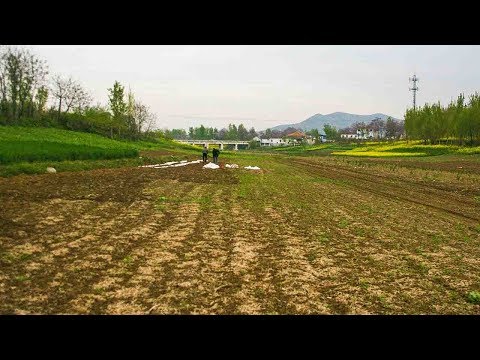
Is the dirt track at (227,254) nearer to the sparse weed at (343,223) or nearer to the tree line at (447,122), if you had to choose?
the sparse weed at (343,223)

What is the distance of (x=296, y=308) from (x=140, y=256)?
4281 mm

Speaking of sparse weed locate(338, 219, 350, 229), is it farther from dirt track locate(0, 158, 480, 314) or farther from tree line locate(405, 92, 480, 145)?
→ tree line locate(405, 92, 480, 145)

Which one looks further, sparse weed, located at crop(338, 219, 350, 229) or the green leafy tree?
the green leafy tree

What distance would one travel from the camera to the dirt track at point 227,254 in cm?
643

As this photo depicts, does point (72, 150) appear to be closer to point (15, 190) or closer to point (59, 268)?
point (15, 190)

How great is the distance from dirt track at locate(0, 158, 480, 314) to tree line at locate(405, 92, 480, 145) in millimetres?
71426

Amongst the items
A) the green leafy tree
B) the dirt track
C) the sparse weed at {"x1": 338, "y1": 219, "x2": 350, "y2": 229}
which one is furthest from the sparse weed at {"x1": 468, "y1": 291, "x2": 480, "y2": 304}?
the green leafy tree

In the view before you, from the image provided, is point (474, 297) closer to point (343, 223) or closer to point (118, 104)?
point (343, 223)

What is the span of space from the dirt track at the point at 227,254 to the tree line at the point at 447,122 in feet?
234

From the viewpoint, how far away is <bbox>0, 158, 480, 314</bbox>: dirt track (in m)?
6.43

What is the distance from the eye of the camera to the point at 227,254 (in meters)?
9.33

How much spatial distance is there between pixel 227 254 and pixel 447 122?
94.7 m

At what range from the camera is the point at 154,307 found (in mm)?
5992

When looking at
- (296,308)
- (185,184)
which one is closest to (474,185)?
(185,184)
